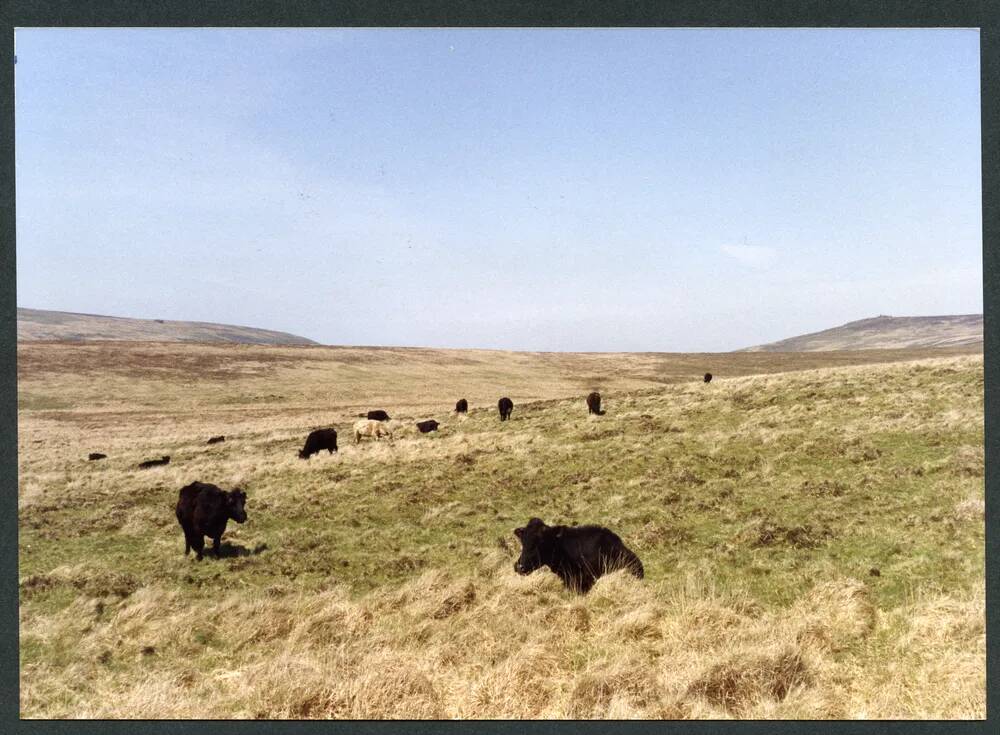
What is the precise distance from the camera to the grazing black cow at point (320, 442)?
22156 mm

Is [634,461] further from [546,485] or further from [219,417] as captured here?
[219,417]

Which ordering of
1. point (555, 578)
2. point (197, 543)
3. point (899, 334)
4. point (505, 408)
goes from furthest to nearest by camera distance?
point (899, 334) → point (505, 408) → point (197, 543) → point (555, 578)

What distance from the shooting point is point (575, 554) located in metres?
8.09

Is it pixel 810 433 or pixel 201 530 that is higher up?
pixel 810 433

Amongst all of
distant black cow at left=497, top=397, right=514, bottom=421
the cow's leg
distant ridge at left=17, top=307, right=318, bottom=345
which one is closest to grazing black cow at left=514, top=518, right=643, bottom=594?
the cow's leg

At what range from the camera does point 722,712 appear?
4.69m

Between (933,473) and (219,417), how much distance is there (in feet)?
133

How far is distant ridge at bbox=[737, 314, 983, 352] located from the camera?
12176 centimetres

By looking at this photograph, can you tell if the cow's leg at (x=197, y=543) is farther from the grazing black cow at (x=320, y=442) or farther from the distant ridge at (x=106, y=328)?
the distant ridge at (x=106, y=328)

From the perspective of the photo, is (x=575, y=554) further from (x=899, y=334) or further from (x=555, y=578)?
(x=899, y=334)

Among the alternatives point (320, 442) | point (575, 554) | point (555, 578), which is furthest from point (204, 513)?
point (320, 442)

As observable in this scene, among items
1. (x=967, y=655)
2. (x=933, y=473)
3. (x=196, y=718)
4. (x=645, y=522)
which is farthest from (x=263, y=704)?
(x=933, y=473)

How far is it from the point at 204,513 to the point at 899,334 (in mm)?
184521
